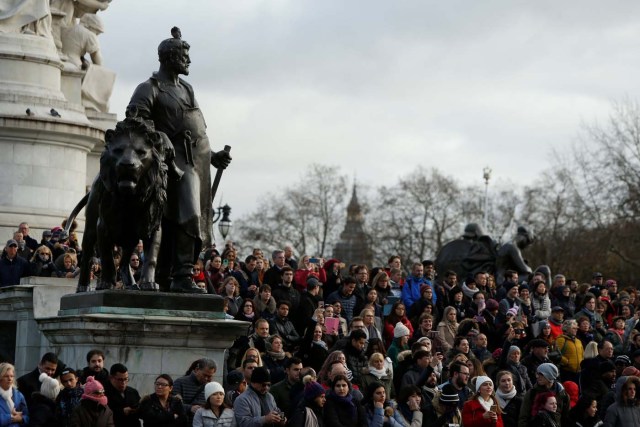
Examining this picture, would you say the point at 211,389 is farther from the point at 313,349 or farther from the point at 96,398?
the point at 313,349

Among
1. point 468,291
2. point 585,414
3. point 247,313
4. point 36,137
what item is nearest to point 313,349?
point 247,313

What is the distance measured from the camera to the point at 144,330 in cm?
1788

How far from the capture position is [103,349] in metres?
18.0

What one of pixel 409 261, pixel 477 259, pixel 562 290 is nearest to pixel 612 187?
pixel 409 261

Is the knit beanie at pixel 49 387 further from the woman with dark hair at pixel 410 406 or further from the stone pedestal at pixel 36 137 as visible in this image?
the stone pedestal at pixel 36 137

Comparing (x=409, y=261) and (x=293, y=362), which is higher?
(x=409, y=261)

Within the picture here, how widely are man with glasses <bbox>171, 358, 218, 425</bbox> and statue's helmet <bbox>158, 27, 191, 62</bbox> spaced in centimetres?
357

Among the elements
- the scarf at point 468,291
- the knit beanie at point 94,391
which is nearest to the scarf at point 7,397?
the knit beanie at point 94,391

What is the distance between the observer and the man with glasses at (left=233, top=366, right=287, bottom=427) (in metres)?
17.3

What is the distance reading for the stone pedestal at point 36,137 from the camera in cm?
3222

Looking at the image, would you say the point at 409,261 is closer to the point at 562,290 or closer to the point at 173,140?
the point at 562,290

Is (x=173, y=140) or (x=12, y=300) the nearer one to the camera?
(x=173, y=140)

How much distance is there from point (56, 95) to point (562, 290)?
35.5 feet

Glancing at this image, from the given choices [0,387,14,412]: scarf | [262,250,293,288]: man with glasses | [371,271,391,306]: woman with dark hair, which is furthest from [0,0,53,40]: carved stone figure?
[0,387,14,412]: scarf
